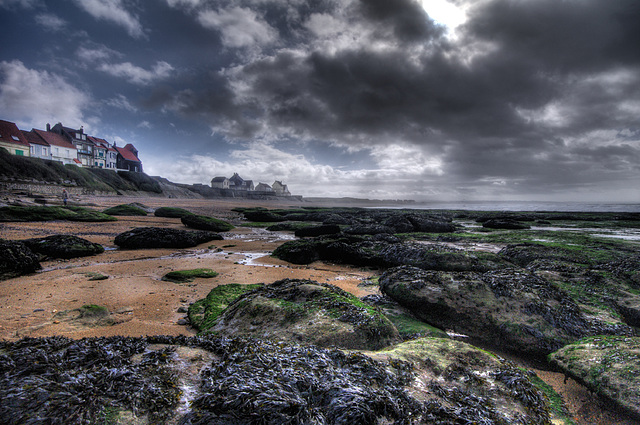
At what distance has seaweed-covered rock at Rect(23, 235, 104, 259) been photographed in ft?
25.3

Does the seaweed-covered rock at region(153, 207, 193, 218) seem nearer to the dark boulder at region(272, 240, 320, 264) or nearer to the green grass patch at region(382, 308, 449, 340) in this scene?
the dark boulder at region(272, 240, 320, 264)

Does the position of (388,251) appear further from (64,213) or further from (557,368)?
(64,213)

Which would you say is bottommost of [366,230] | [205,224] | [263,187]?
[205,224]

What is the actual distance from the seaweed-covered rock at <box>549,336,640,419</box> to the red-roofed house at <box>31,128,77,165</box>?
77.3 m

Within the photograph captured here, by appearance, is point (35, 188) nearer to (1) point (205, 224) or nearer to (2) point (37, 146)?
(2) point (37, 146)

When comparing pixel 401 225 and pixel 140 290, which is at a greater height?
pixel 401 225

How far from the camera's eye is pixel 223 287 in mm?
5305

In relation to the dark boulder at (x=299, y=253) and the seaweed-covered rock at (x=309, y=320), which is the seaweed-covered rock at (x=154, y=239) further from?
the seaweed-covered rock at (x=309, y=320)

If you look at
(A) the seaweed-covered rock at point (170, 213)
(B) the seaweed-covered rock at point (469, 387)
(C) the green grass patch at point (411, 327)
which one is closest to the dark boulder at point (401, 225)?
(C) the green grass patch at point (411, 327)

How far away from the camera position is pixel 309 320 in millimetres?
3258

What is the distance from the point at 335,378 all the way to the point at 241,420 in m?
0.69

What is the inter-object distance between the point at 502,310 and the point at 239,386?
13.1 ft

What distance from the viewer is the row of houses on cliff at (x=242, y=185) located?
4131 inches

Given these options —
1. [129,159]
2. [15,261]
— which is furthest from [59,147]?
[15,261]
